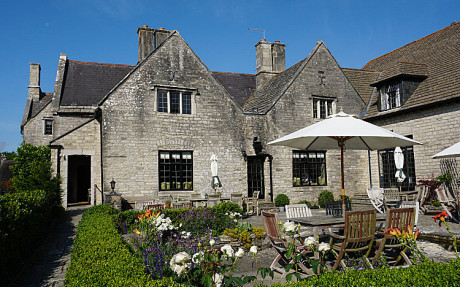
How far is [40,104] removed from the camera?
32812mm

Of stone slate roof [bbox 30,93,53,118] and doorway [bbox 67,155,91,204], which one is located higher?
stone slate roof [bbox 30,93,53,118]

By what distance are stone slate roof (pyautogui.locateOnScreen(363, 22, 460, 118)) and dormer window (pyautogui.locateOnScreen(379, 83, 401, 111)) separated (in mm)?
430

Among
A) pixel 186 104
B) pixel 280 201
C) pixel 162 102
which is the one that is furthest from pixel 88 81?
pixel 280 201

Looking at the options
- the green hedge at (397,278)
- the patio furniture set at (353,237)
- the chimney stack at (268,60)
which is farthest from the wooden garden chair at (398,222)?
the chimney stack at (268,60)

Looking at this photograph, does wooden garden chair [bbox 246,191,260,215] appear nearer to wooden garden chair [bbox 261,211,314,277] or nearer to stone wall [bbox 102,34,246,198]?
stone wall [bbox 102,34,246,198]

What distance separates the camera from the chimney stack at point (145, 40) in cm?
1938

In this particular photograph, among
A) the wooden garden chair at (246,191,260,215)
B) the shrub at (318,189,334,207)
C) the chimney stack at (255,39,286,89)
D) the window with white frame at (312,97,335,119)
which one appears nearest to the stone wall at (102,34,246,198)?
the wooden garden chair at (246,191,260,215)

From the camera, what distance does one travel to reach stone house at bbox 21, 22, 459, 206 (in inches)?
612

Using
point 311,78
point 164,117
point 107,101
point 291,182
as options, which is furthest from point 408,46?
point 107,101

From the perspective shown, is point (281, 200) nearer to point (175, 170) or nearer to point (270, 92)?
point (175, 170)

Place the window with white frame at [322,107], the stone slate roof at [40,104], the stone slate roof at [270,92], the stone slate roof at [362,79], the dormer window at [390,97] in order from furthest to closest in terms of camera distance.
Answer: the stone slate roof at [40,104]
the stone slate roof at [362,79]
the window with white frame at [322,107]
the stone slate roof at [270,92]
the dormer window at [390,97]

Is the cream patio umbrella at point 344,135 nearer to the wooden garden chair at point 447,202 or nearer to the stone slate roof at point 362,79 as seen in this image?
the wooden garden chair at point 447,202

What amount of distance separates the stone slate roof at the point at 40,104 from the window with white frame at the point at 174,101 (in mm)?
18795

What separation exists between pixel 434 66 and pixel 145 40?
48.4ft
